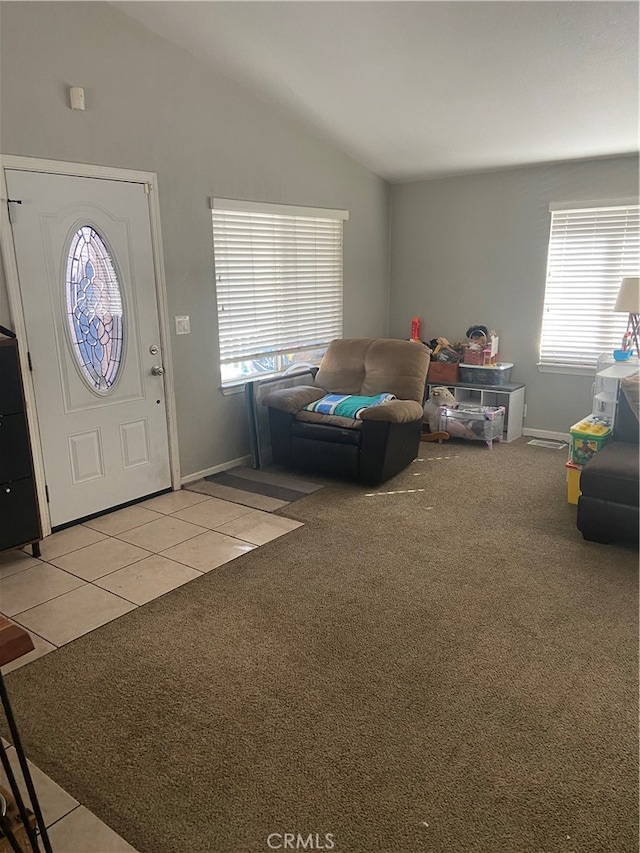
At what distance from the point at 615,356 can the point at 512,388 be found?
3.01ft

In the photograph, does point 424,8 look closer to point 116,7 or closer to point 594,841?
point 116,7

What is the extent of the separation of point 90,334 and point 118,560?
1372mm

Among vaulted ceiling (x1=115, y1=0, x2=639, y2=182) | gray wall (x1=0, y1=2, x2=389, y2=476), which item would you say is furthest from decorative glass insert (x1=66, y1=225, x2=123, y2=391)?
vaulted ceiling (x1=115, y1=0, x2=639, y2=182)

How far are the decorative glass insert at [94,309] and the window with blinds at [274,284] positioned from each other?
92cm

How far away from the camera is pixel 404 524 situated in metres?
3.73

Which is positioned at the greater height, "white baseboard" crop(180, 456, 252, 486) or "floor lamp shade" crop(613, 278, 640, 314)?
"floor lamp shade" crop(613, 278, 640, 314)

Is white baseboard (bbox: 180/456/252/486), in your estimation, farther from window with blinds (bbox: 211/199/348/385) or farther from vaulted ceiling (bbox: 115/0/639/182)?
vaulted ceiling (bbox: 115/0/639/182)

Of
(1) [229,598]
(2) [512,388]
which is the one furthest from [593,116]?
(1) [229,598]

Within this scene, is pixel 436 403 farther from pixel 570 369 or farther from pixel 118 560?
pixel 118 560

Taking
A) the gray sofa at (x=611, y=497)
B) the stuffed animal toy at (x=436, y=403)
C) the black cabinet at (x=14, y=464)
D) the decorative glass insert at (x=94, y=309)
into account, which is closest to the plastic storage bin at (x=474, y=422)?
the stuffed animal toy at (x=436, y=403)

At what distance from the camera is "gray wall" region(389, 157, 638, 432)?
16.8ft

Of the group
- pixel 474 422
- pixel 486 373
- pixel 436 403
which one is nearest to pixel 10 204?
pixel 436 403

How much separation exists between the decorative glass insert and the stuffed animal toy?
286 cm

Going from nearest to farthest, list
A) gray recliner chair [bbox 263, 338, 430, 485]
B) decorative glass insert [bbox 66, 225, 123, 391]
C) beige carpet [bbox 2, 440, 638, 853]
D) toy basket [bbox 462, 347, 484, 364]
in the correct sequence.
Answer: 1. beige carpet [bbox 2, 440, 638, 853]
2. decorative glass insert [bbox 66, 225, 123, 391]
3. gray recliner chair [bbox 263, 338, 430, 485]
4. toy basket [bbox 462, 347, 484, 364]
